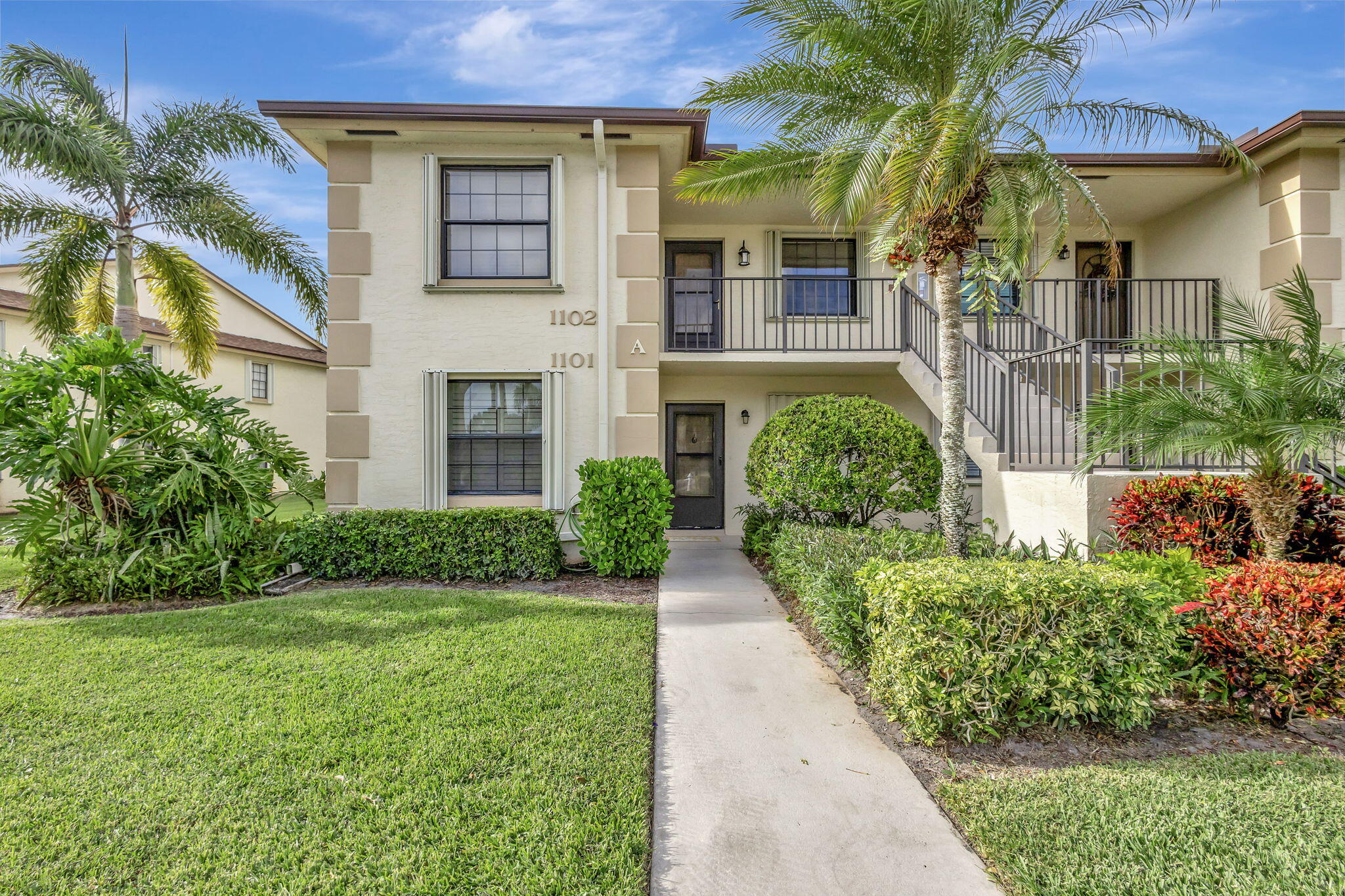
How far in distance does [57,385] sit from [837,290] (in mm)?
9910

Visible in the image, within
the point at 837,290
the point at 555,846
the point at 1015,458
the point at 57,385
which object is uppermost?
the point at 837,290

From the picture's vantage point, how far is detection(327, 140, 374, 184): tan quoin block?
7.73m

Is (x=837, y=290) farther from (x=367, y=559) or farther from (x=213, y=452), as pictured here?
(x=213, y=452)

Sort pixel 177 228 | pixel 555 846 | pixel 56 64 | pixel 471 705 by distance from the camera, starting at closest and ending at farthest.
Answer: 1. pixel 555 846
2. pixel 471 705
3. pixel 56 64
4. pixel 177 228

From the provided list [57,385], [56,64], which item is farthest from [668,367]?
[56,64]

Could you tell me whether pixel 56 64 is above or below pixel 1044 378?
above

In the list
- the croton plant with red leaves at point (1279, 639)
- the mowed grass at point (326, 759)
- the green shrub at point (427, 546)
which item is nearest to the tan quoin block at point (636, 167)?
the green shrub at point (427, 546)

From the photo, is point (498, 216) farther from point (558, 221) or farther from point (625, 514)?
point (625, 514)

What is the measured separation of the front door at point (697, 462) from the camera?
1085 cm

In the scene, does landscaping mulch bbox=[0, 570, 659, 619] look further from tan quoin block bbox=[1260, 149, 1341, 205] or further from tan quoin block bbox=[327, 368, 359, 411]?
tan quoin block bbox=[1260, 149, 1341, 205]

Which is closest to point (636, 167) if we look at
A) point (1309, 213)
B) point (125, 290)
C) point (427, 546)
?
point (427, 546)

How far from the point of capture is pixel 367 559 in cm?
685

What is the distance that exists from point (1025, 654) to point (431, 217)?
24.8ft

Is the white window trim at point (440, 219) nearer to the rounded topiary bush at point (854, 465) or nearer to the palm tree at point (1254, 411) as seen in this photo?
the rounded topiary bush at point (854, 465)
